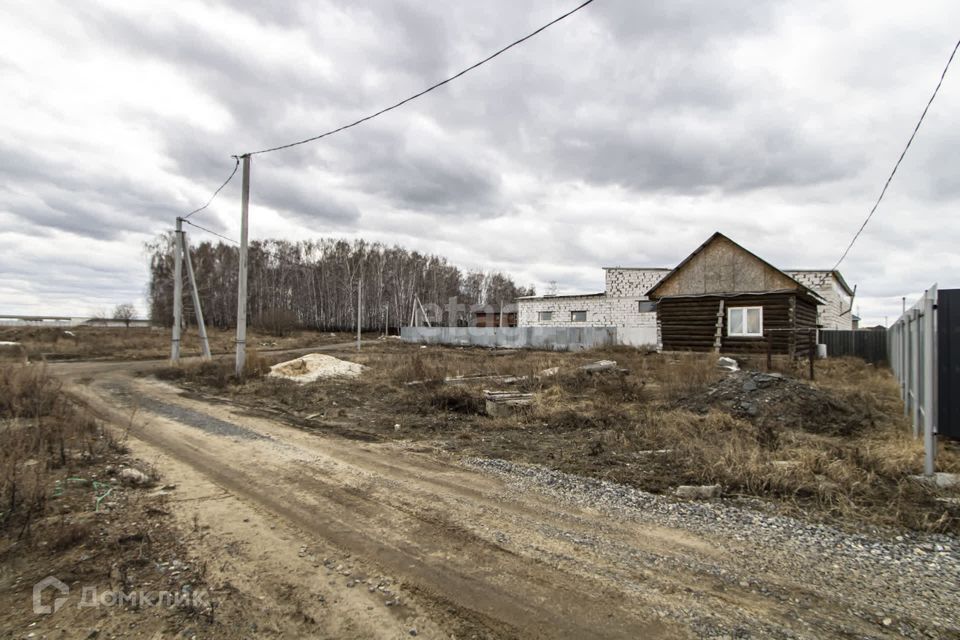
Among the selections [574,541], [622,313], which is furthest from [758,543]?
[622,313]

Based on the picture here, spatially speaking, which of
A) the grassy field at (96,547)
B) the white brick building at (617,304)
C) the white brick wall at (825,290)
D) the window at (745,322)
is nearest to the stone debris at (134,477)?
the grassy field at (96,547)

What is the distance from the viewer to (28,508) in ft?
12.7

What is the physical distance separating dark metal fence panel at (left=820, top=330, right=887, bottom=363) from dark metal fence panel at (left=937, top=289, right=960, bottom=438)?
23.2m

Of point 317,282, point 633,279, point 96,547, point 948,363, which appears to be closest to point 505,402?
point 948,363

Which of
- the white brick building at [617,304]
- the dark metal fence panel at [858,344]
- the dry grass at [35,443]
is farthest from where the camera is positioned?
the white brick building at [617,304]

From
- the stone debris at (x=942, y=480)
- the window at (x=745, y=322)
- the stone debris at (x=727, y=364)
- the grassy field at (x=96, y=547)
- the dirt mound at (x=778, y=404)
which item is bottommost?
the grassy field at (x=96, y=547)

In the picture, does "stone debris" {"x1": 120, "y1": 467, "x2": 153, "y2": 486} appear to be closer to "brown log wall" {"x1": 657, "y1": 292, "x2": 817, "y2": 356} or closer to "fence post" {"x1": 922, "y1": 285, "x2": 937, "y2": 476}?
"fence post" {"x1": 922, "y1": 285, "x2": 937, "y2": 476}

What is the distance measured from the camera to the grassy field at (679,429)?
4.85 metres

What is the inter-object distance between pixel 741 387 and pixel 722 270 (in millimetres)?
15272

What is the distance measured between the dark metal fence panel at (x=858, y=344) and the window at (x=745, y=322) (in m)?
8.37

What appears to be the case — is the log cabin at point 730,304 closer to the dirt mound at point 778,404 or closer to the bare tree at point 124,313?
the dirt mound at point 778,404

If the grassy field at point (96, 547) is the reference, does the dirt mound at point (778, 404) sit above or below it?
above

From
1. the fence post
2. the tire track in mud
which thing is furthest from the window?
the tire track in mud

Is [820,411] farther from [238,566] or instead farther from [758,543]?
[238,566]
